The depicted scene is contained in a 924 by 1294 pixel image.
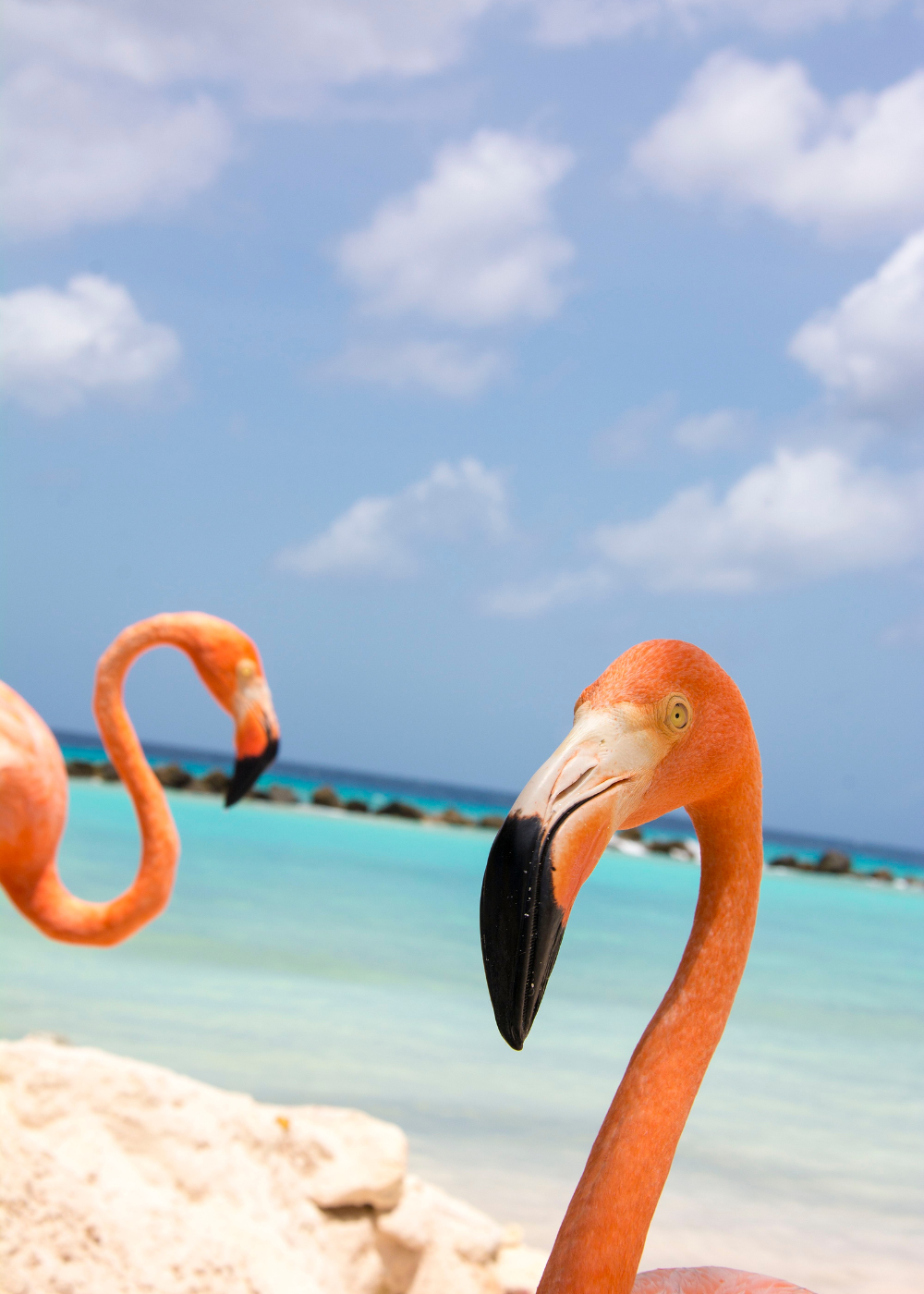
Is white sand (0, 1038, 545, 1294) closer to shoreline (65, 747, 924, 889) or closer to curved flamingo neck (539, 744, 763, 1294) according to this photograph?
curved flamingo neck (539, 744, 763, 1294)

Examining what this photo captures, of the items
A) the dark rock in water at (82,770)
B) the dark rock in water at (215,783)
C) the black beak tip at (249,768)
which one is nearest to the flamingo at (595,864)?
the black beak tip at (249,768)

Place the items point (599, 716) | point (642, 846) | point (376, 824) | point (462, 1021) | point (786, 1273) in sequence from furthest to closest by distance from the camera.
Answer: point (642, 846) → point (376, 824) → point (462, 1021) → point (786, 1273) → point (599, 716)

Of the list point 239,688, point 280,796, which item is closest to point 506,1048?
point 239,688

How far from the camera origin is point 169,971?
10344 mm

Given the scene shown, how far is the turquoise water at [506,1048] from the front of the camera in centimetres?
613

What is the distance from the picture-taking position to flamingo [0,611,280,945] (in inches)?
169

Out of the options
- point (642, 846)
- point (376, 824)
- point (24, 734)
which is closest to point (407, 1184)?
point (24, 734)

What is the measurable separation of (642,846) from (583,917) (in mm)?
22750

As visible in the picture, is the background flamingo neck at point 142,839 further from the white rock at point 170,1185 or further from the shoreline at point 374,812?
the shoreline at point 374,812

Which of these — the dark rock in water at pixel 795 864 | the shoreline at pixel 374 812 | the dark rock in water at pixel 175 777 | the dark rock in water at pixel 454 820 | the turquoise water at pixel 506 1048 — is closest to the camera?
the turquoise water at pixel 506 1048

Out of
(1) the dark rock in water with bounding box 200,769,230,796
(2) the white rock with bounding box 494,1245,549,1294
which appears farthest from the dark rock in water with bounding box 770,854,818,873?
(2) the white rock with bounding box 494,1245,549,1294

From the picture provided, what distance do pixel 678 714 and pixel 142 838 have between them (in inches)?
129

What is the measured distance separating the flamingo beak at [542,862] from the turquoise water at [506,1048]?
4410 millimetres

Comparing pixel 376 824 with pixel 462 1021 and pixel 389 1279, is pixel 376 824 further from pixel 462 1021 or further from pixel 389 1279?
pixel 389 1279
